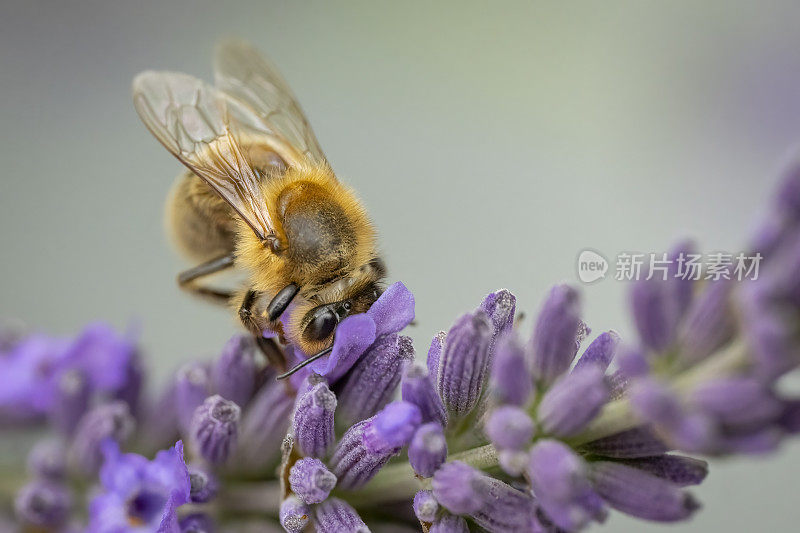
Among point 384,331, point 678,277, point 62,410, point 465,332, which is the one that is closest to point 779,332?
point 678,277

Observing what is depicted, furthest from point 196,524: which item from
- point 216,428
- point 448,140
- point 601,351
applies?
point 448,140

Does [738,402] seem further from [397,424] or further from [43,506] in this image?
[43,506]

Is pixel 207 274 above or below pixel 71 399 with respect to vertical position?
above

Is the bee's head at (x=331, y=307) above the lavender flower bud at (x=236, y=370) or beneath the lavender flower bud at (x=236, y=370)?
above

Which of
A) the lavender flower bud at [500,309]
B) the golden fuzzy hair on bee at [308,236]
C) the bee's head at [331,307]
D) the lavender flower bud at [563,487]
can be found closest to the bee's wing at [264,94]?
the golden fuzzy hair on bee at [308,236]

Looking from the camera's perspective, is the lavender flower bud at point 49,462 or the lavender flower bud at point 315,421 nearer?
the lavender flower bud at point 315,421

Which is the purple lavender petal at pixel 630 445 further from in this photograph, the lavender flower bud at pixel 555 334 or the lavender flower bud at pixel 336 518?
the lavender flower bud at pixel 336 518
